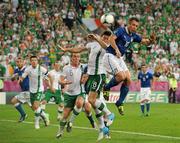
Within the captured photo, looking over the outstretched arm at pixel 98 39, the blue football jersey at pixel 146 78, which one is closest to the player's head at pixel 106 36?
the outstretched arm at pixel 98 39

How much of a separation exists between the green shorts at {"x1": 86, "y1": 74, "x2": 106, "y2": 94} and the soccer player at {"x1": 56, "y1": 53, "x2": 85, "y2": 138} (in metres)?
0.92

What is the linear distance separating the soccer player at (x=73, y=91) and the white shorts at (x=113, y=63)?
107 centimetres

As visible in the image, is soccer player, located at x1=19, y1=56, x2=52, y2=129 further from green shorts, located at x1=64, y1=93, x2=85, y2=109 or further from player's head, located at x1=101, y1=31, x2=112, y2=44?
player's head, located at x1=101, y1=31, x2=112, y2=44

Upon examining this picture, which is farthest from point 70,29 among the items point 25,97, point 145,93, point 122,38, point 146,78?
point 122,38

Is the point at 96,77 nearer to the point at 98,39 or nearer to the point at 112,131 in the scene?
the point at 98,39

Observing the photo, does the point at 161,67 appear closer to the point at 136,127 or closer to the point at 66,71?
the point at 136,127

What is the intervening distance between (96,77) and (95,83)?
0.26m

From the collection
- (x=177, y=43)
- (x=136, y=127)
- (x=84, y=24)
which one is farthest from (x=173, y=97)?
(x=136, y=127)

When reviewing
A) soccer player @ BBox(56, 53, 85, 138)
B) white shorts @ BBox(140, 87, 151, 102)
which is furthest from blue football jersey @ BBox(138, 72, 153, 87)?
soccer player @ BBox(56, 53, 85, 138)

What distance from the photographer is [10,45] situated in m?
39.1

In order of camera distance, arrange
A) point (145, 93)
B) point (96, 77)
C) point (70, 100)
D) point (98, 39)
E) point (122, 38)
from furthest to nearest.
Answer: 1. point (145, 93)
2. point (70, 100)
3. point (122, 38)
4. point (96, 77)
5. point (98, 39)

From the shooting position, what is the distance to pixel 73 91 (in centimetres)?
1891

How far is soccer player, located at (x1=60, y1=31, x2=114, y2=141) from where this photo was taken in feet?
57.5

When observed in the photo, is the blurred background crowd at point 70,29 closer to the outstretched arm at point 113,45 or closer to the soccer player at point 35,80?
the soccer player at point 35,80
